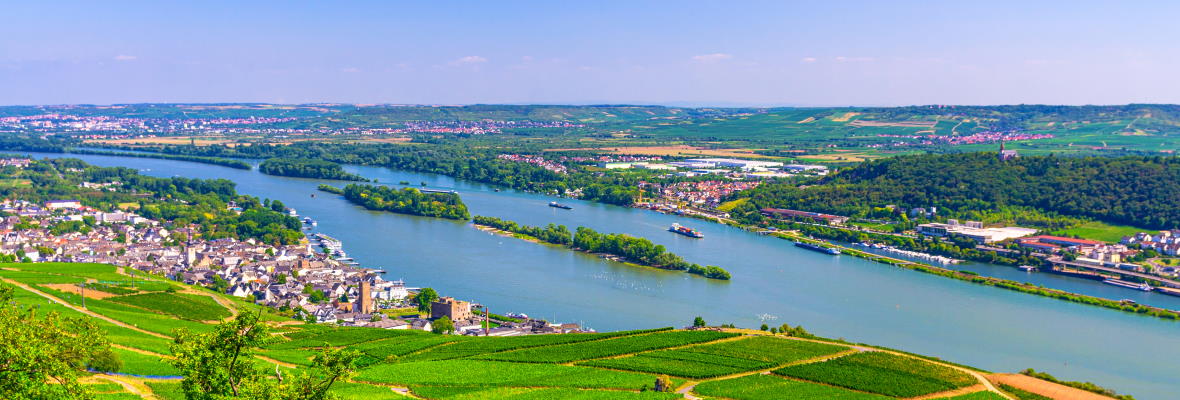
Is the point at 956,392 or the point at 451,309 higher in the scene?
the point at 956,392

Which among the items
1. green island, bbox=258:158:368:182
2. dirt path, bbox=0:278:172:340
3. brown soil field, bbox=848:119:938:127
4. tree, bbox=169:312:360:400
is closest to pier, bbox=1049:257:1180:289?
dirt path, bbox=0:278:172:340

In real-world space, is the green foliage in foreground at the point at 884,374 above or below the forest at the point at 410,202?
above

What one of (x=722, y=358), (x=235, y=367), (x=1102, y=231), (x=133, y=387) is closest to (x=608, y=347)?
(x=722, y=358)

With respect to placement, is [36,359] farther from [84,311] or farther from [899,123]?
[899,123]

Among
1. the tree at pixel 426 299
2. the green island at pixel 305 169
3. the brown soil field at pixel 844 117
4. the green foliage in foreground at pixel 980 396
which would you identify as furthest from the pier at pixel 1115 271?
the brown soil field at pixel 844 117

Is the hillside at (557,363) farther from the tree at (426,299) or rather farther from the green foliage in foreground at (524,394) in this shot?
the tree at (426,299)

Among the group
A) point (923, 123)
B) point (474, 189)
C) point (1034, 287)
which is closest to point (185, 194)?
point (474, 189)

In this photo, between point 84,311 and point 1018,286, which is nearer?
point 84,311
